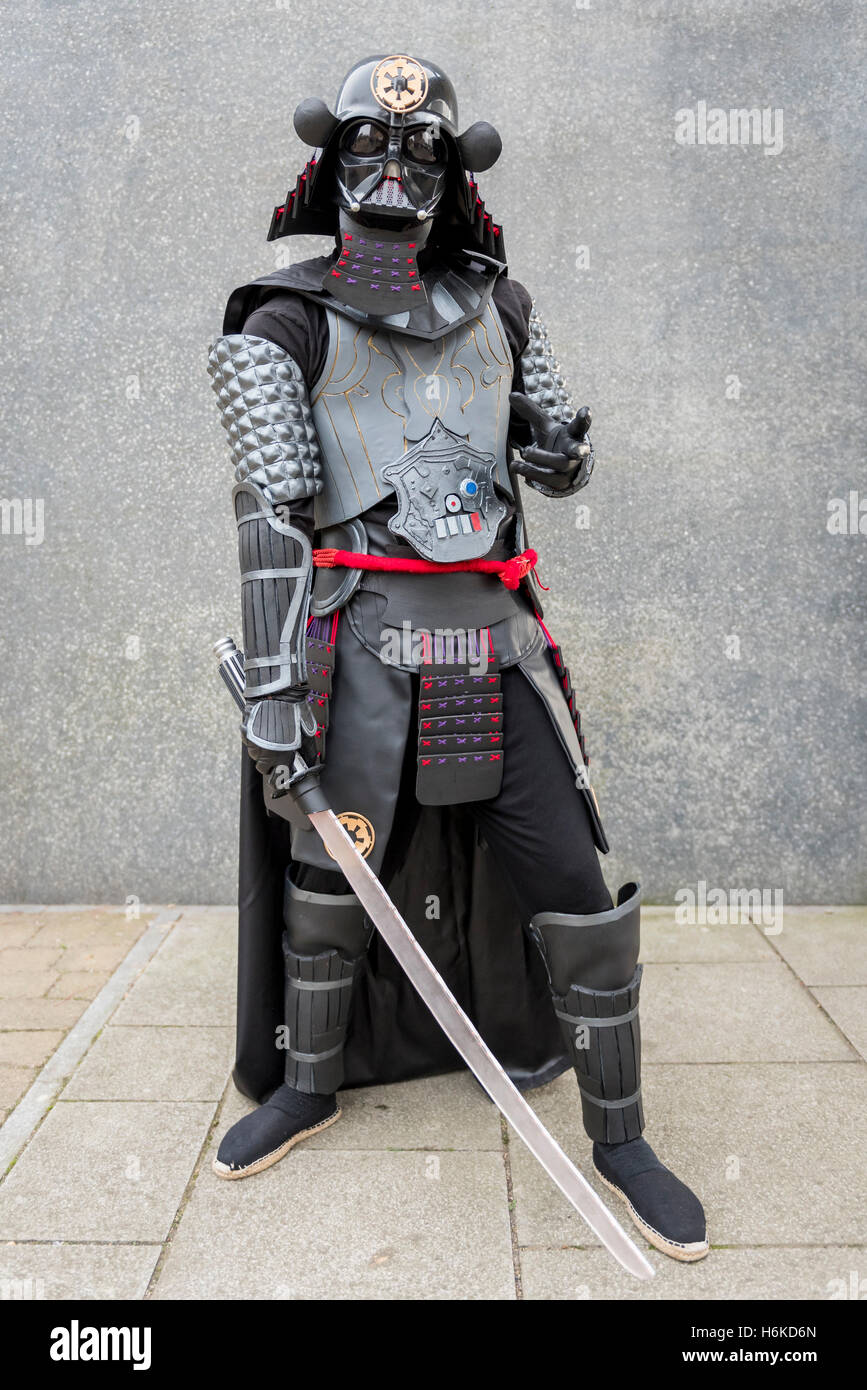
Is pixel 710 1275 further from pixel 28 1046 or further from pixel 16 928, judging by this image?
pixel 16 928

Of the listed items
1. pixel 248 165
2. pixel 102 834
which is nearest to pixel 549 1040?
pixel 102 834

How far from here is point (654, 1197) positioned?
1.87 m

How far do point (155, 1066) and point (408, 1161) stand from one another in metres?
0.73

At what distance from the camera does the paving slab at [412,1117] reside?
7.13 ft

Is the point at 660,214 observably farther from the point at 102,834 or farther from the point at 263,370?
the point at 102,834

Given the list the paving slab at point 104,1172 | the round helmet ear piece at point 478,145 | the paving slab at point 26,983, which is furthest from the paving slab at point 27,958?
the round helmet ear piece at point 478,145

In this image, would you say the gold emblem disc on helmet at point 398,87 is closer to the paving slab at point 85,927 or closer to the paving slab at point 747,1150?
the paving slab at point 747,1150

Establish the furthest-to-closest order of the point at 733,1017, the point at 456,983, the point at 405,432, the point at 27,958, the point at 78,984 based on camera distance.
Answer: the point at 27,958 < the point at 78,984 < the point at 733,1017 < the point at 456,983 < the point at 405,432

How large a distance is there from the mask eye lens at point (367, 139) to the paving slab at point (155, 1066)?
1970 mm

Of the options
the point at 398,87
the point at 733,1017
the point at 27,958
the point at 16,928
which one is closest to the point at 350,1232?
the point at 733,1017

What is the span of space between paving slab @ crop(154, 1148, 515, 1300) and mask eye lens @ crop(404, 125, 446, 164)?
1.91 m

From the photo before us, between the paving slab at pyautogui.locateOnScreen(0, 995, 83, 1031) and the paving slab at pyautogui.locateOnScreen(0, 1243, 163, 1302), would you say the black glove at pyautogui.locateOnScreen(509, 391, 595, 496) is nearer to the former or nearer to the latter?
the paving slab at pyautogui.locateOnScreen(0, 1243, 163, 1302)

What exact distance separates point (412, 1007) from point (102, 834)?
1.53 metres

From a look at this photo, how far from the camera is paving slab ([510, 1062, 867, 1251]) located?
1876 millimetres
